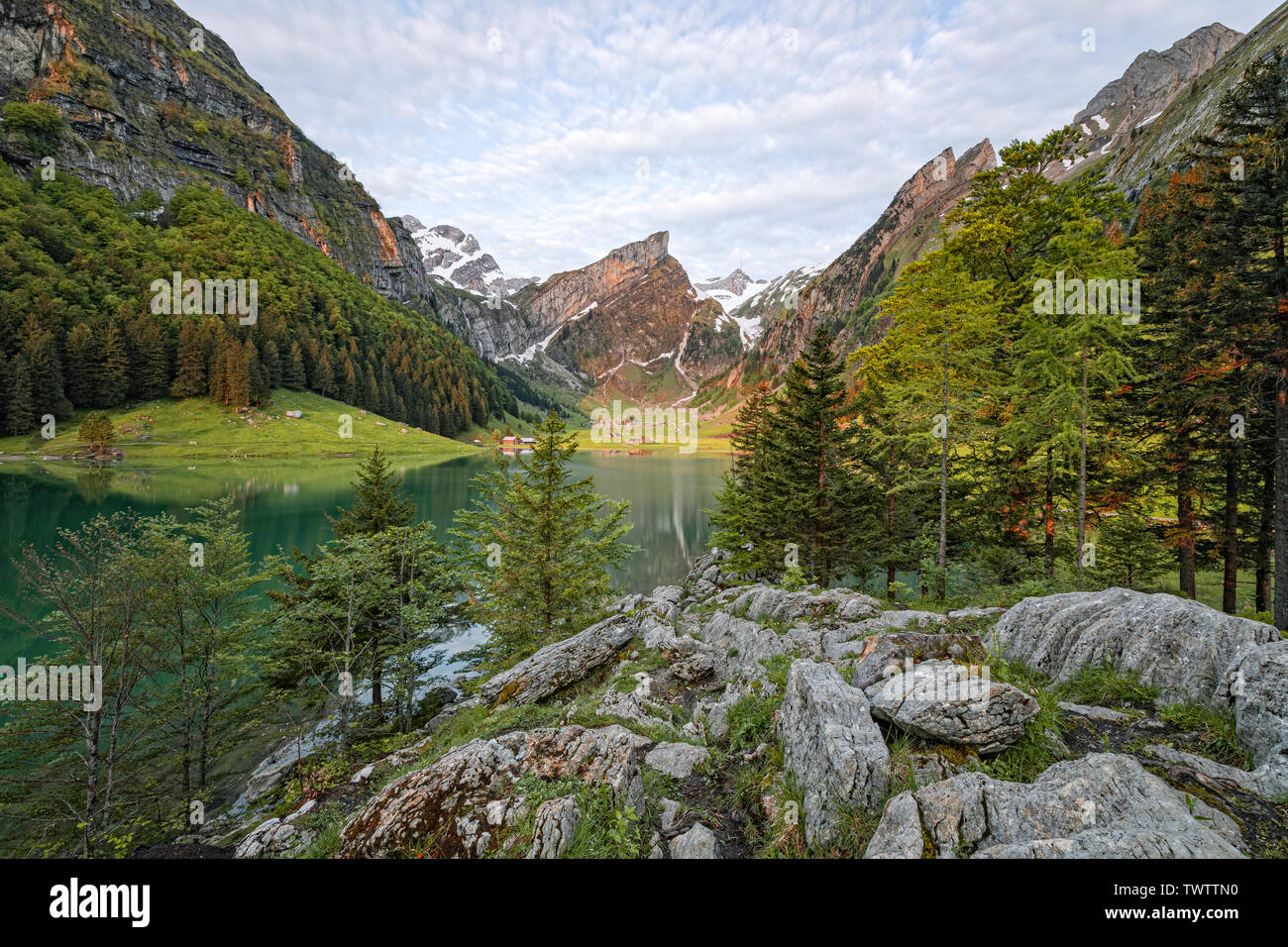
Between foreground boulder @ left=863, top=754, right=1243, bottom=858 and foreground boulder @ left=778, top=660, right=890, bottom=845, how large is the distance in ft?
1.79

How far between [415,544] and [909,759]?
16.5m

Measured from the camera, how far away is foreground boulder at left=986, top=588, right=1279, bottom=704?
6.12 m

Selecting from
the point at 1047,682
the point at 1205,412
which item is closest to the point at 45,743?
the point at 1047,682

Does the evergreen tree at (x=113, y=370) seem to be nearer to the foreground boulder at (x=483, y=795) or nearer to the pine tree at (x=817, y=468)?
the pine tree at (x=817, y=468)

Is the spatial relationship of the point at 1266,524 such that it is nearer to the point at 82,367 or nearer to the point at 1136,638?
the point at 1136,638

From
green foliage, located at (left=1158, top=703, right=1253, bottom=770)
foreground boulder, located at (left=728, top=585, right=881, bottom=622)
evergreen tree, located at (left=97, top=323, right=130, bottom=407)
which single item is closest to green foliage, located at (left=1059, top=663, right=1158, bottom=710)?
green foliage, located at (left=1158, top=703, right=1253, bottom=770)

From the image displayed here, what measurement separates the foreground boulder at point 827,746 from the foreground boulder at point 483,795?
2336 millimetres

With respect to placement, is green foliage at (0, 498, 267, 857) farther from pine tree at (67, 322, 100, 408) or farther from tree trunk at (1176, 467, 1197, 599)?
pine tree at (67, 322, 100, 408)

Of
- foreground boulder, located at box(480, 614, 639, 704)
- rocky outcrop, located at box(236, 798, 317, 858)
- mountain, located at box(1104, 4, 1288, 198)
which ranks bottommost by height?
rocky outcrop, located at box(236, 798, 317, 858)

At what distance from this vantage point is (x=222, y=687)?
15.4m

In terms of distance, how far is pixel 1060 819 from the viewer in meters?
4.24

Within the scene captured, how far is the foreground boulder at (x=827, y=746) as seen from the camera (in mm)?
5273

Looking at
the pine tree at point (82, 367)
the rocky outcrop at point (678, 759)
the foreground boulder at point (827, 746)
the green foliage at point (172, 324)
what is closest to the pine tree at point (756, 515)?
the rocky outcrop at point (678, 759)

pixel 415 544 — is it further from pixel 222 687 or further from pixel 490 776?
pixel 490 776
